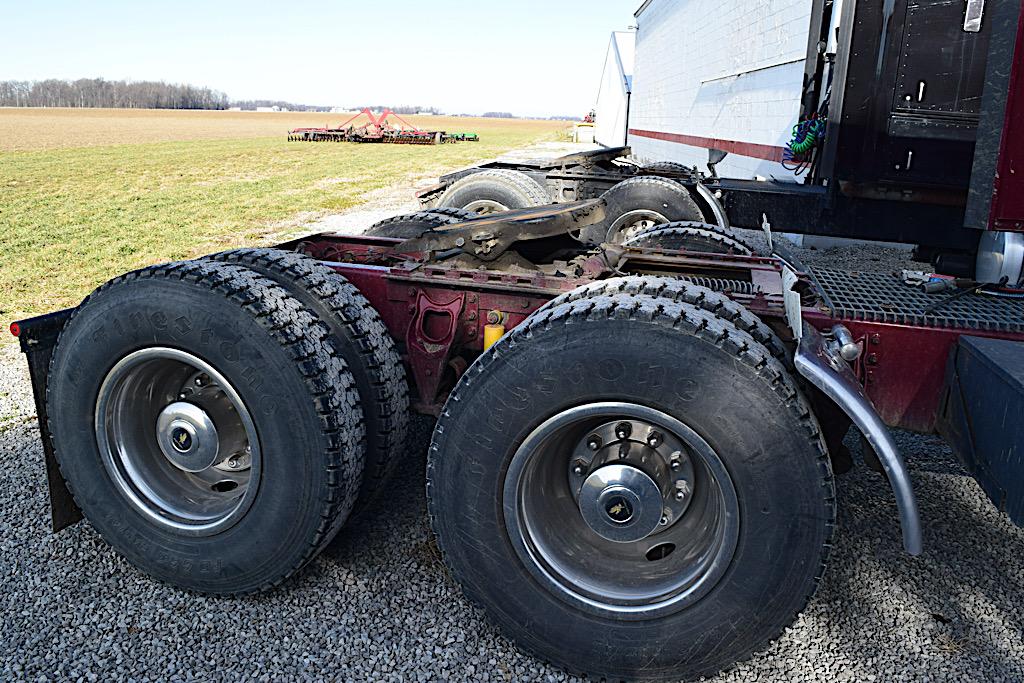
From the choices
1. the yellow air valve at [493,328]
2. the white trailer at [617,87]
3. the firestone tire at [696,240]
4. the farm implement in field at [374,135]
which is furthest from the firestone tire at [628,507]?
the farm implement in field at [374,135]

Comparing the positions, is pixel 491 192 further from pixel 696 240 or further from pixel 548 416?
pixel 548 416

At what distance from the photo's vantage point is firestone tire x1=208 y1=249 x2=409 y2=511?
2.93m

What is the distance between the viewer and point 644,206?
7.33 m

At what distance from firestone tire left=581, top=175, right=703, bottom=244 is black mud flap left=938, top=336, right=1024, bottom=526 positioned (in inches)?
182

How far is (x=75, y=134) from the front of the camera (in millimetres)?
44656

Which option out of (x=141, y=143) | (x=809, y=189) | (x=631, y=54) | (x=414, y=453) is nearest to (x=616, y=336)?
(x=414, y=453)

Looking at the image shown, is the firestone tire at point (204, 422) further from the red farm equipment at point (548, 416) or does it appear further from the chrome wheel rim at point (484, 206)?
the chrome wheel rim at point (484, 206)

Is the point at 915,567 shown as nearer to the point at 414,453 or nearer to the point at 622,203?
the point at 414,453

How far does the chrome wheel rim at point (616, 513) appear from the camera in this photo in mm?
2414

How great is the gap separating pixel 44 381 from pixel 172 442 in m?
0.66

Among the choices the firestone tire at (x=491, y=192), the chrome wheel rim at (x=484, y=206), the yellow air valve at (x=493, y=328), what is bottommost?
the yellow air valve at (x=493, y=328)

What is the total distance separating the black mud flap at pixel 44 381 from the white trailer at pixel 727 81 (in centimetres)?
723

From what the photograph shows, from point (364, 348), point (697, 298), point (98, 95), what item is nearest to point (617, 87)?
point (364, 348)

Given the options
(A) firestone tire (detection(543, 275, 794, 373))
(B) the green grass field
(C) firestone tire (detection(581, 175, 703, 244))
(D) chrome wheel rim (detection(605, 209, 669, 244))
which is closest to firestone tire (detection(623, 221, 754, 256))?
(A) firestone tire (detection(543, 275, 794, 373))
